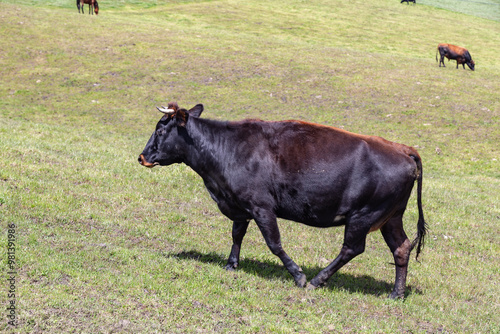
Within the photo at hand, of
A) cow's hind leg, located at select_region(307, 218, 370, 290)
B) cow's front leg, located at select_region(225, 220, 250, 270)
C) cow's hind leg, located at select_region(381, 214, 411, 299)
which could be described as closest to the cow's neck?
cow's front leg, located at select_region(225, 220, 250, 270)

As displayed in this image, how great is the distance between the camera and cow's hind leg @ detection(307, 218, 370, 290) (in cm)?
802

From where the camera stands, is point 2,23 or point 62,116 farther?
point 2,23

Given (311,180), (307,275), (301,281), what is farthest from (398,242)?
(311,180)

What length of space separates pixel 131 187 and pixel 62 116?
1308cm

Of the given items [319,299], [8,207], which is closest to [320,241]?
[319,299]

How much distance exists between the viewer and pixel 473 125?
79.6ft

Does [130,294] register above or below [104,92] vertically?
above

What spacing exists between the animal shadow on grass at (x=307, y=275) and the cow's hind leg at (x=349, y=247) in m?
0.30

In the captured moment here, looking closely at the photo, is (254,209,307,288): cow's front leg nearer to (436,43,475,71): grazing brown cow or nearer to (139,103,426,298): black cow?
(139,103,426,298): black cow

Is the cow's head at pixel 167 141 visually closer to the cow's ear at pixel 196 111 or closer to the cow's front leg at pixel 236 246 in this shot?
the cow's ear at pixel 196 111

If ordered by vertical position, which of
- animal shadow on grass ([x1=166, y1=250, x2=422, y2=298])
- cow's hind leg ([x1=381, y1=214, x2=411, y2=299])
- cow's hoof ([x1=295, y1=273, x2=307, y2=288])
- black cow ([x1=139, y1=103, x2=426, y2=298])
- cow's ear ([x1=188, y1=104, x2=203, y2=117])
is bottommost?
animal shadow on grass ([x1=166, y1=250, x2=422, y2=298])

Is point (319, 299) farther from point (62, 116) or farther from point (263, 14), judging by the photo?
point (263, 14)

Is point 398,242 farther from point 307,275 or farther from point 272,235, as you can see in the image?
point 272,235

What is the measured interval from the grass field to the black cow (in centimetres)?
81
